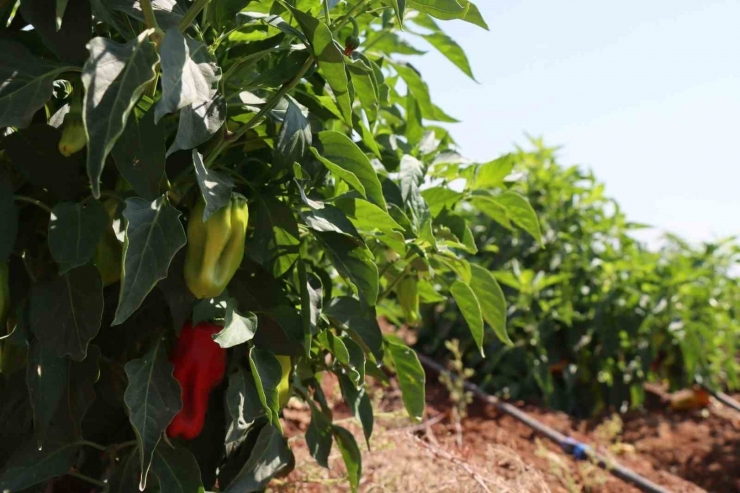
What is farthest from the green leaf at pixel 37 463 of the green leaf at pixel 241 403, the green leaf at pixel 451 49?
the green leaf at pixel 451 49

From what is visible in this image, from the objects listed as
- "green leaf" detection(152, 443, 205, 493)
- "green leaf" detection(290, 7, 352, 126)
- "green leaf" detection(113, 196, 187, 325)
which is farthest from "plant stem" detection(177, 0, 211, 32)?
"green leaf" detection(152, 443, 205, 493)

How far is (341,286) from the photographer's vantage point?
2334 mm

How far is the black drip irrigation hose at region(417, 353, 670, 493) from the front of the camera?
2502mm

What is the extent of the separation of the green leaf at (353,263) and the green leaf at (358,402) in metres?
0.26

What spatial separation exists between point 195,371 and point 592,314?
277cm

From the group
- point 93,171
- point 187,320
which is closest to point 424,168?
point 187,320

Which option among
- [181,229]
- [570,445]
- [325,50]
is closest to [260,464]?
[181,229]

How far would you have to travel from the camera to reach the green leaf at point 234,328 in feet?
3.12

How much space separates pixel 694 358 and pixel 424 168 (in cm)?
265

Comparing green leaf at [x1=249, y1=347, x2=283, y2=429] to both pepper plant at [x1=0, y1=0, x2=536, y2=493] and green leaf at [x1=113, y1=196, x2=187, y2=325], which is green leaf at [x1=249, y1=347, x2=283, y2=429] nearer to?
pepper plant at [x1=0, y1=0, x2=536, y2=493]

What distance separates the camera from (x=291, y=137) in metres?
1.01

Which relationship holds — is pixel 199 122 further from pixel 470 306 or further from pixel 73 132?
pixel 470 306

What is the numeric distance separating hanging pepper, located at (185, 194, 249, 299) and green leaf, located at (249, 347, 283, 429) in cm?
12

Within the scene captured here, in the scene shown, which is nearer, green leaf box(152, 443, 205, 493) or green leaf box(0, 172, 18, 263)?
green leaf box(0, 172, 18, 263)
